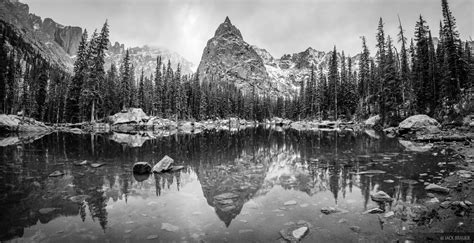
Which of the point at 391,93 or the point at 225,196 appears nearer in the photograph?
the point at 225,196

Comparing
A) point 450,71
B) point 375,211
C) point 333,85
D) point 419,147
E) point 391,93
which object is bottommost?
point 375,211

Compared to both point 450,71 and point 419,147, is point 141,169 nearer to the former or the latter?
point 419,147

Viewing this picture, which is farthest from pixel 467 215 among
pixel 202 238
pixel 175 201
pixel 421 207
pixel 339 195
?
pixel 175 201

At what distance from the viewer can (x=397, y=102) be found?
4075 centimetres

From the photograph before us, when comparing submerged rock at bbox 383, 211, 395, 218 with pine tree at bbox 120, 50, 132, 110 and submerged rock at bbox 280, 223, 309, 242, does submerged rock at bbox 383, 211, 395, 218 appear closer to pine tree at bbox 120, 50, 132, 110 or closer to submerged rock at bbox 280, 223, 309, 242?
submerged rock at bbox 280, 223, 309, 242

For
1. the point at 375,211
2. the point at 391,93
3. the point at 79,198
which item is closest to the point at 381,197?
A: the point at 375,211

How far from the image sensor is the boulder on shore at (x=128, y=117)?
186ft

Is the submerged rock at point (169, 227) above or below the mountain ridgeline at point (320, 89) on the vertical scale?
below

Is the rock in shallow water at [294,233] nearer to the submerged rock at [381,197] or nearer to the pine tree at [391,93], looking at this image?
the submerged rock at [381,197]

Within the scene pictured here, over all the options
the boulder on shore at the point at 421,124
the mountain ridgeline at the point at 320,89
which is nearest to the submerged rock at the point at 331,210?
the boulder on shore at the point at 421,124

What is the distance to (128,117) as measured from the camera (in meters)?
58.0

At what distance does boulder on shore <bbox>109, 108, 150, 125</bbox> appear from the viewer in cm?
5681

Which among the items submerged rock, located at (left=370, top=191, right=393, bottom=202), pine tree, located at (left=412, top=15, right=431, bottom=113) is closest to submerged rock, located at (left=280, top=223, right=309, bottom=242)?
submerged rock, located at (left=370, top=191, right=393, bottom=202)

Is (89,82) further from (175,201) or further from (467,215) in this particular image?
(467,215)
